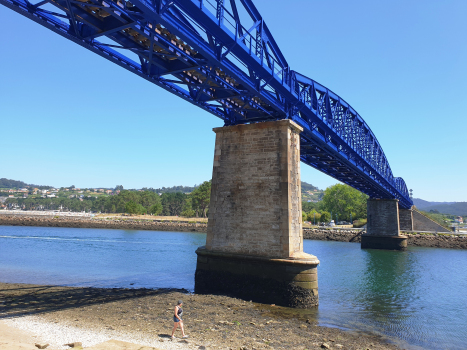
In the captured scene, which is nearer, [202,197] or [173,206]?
[202,197]

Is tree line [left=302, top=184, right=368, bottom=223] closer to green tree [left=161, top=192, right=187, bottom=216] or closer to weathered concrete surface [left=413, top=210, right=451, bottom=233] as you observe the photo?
weathered concrete surface [left=413, top=210, right=451, bottom=233]

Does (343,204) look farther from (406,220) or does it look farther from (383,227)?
(383,227)

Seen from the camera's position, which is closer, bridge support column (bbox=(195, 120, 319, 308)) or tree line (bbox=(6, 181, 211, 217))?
bridge support column (bbox=(195, 120, 319, 308))

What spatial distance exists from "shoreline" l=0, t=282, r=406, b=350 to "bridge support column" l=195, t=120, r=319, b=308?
938 millimetres

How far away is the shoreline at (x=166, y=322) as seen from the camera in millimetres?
9648

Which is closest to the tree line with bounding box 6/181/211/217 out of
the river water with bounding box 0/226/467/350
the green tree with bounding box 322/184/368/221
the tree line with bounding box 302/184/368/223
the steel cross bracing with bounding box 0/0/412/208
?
the tree line with bounding box 302/184/368/223

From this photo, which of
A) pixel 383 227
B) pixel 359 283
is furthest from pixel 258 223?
pixel 383 227

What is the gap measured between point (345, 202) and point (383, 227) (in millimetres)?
61501

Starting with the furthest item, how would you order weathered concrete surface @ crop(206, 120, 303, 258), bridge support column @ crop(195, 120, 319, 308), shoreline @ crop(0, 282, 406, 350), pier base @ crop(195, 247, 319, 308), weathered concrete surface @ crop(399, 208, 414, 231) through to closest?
weathered concrete surface @ crop(399, 208, 414, 231)
weathered concrete surface @ crop(206, 120, 303, 258)
bridge support column @ crop(195, 120, 319, 308)
pier base @ crop(195, 247, 319, 308)
shoreline @ crop(0, 282, 406, 350)

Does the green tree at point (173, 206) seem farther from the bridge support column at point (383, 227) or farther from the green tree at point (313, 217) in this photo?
the bridge support column at point (383, 227)

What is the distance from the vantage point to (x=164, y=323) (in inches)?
438

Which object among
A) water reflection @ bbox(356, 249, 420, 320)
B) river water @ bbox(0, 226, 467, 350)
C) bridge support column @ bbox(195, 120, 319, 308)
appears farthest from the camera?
water reflection @ bbox(356, 249, 420, 320)

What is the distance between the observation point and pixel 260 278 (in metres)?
15.2

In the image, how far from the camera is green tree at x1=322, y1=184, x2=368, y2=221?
11006 cm
